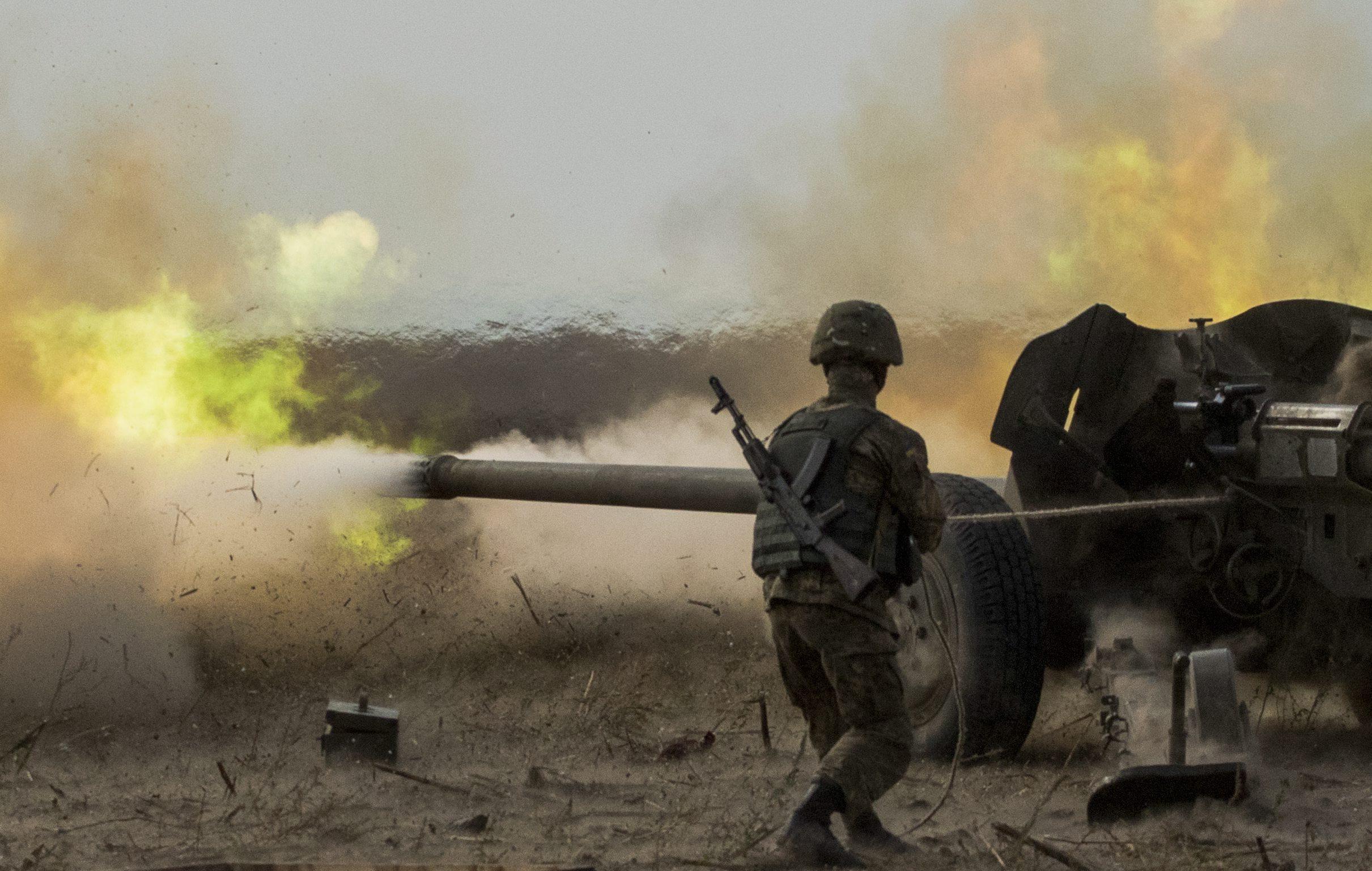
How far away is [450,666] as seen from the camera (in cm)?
1007

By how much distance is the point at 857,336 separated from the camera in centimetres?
543

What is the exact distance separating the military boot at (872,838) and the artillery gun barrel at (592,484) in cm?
290

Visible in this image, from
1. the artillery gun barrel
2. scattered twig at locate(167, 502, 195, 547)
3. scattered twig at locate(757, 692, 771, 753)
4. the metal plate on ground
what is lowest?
scattered twig at locate(757, 692, 771, 753)

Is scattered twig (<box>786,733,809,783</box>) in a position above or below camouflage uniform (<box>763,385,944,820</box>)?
below

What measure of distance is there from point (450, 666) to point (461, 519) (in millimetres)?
2360

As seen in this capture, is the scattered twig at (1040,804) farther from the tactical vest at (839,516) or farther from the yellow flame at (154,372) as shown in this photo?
the yellow flame at (154,372)

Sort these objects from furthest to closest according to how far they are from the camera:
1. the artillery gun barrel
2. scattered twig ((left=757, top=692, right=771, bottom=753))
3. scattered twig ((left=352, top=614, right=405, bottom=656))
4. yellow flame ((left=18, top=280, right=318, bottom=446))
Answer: yellow flame ((left=18, top=280, right=318, bottom=446))
scattered twig ((left=352, top=614, right=405, bottom=656))
the artillery gun barrel
scattered twig ((left=757, top=692, right=771, bottom=753))

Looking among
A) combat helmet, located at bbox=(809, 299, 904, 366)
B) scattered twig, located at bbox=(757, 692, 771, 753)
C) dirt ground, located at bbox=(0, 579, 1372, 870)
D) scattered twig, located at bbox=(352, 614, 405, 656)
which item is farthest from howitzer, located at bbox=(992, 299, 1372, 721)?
scattered twig, located at bbox=(352, 614, 405, 656)

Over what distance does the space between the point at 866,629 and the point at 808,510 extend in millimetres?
410

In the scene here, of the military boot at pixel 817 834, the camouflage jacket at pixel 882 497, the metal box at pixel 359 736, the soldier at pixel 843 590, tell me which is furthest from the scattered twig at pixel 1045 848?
the metal box at pixel 359 736

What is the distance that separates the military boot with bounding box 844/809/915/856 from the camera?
16.7ft

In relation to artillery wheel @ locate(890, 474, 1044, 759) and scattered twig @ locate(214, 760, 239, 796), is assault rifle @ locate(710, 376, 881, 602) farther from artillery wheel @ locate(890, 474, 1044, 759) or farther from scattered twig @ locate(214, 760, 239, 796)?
scattered twig @ locate(214, 760, 239, 796)

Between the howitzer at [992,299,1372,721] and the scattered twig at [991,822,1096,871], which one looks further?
the howitzer at [992,299,1372,721]

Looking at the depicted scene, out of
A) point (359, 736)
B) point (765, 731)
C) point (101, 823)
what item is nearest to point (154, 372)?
point (359, 736)
